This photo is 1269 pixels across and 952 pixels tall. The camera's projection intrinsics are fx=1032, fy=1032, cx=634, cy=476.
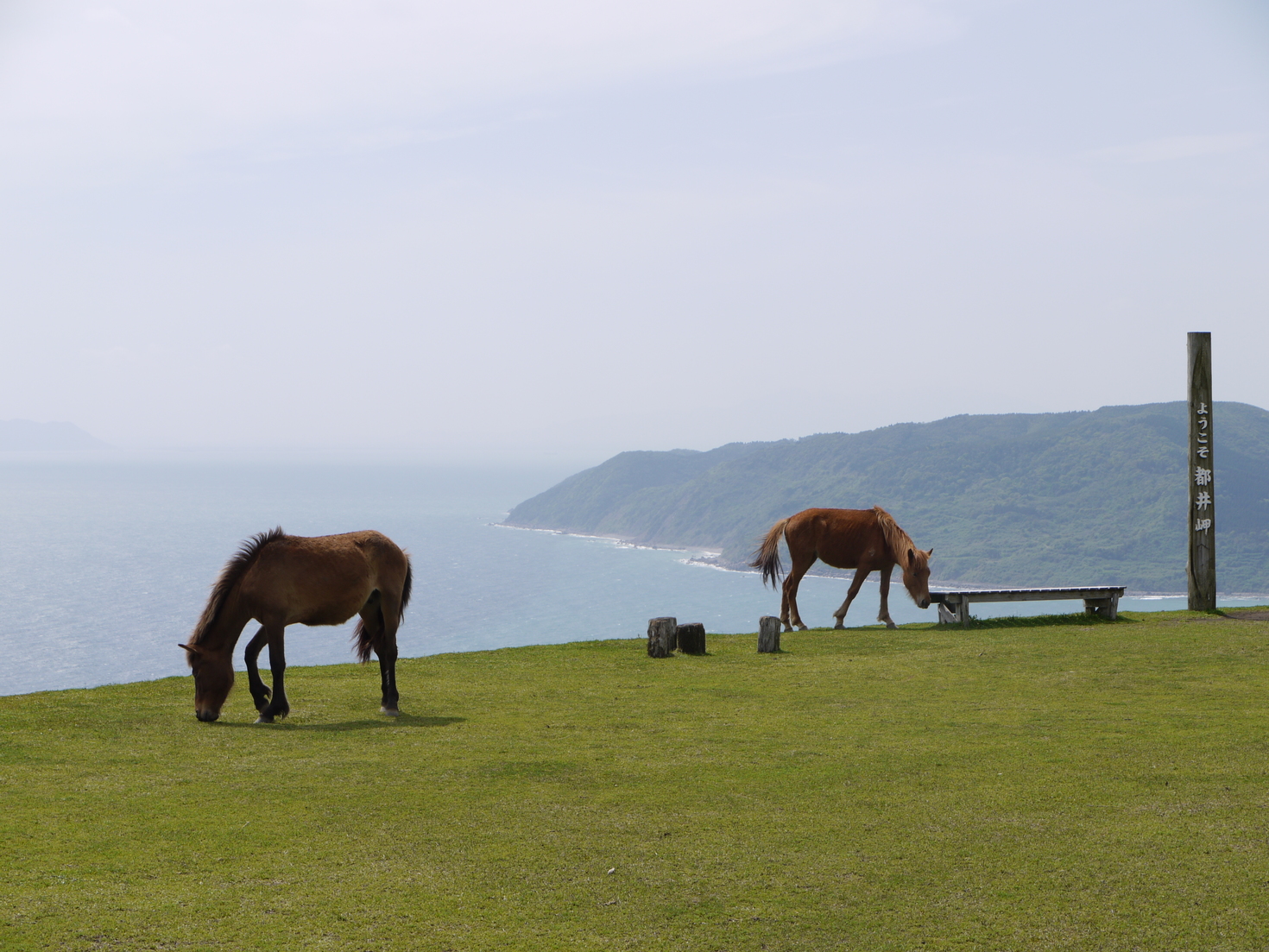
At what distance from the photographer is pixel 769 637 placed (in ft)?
56.3

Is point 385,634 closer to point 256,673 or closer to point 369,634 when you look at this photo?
point 369,634

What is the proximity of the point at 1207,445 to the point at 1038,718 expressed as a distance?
13.4 meters

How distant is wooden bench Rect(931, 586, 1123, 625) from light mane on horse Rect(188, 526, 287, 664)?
530 inches

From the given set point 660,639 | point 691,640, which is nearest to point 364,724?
point 660,639

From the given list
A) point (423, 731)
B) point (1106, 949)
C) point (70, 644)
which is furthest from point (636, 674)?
point (70, 644)

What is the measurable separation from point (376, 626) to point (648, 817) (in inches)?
235

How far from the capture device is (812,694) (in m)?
13.1

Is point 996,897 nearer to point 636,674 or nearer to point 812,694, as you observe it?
point 812,694

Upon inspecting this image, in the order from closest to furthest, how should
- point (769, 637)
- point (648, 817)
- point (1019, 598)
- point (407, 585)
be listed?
point (648, 817)
point (407, 585)
point (769, 637)
point (1019, 598)

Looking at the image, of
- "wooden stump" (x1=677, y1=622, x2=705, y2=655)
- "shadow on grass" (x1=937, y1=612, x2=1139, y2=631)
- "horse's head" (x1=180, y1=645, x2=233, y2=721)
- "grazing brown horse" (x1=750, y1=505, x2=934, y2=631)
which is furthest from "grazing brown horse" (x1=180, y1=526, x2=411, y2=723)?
"shadow on grass" (x1=937, y1=612, x2=1139, y2=631)

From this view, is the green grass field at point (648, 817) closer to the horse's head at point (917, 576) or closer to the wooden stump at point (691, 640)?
the wooden stump at point (691, 640)

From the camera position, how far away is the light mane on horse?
Result: 36.9 ft

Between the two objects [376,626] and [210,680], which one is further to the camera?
[376,626]

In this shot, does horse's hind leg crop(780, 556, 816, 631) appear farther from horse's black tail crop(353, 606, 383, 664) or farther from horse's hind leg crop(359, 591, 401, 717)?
horse's hind leg crop(359, 591, 401, 717)
